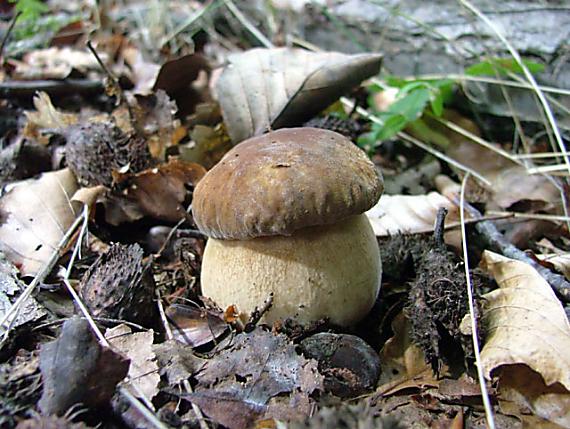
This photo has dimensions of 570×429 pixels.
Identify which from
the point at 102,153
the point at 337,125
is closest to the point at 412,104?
the point at 337,125

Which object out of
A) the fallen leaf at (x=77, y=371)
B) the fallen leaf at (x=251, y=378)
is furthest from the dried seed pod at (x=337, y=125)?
the fallen leaf at (x=77, y=371)

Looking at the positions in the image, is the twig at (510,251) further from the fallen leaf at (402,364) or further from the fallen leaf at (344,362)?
the fallen leaf at (344,362)

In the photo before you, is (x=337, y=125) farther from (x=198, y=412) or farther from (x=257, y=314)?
(x=198, y=412)

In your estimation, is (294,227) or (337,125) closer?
(294,227)

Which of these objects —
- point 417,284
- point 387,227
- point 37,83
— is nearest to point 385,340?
point 417,284

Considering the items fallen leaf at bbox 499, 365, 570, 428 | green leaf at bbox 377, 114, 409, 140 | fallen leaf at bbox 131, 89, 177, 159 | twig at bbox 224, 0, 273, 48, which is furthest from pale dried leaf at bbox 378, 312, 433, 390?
twig at bbox 224, 0, 273, 48

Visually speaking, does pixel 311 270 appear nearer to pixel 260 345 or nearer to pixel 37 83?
pixel 260 345
